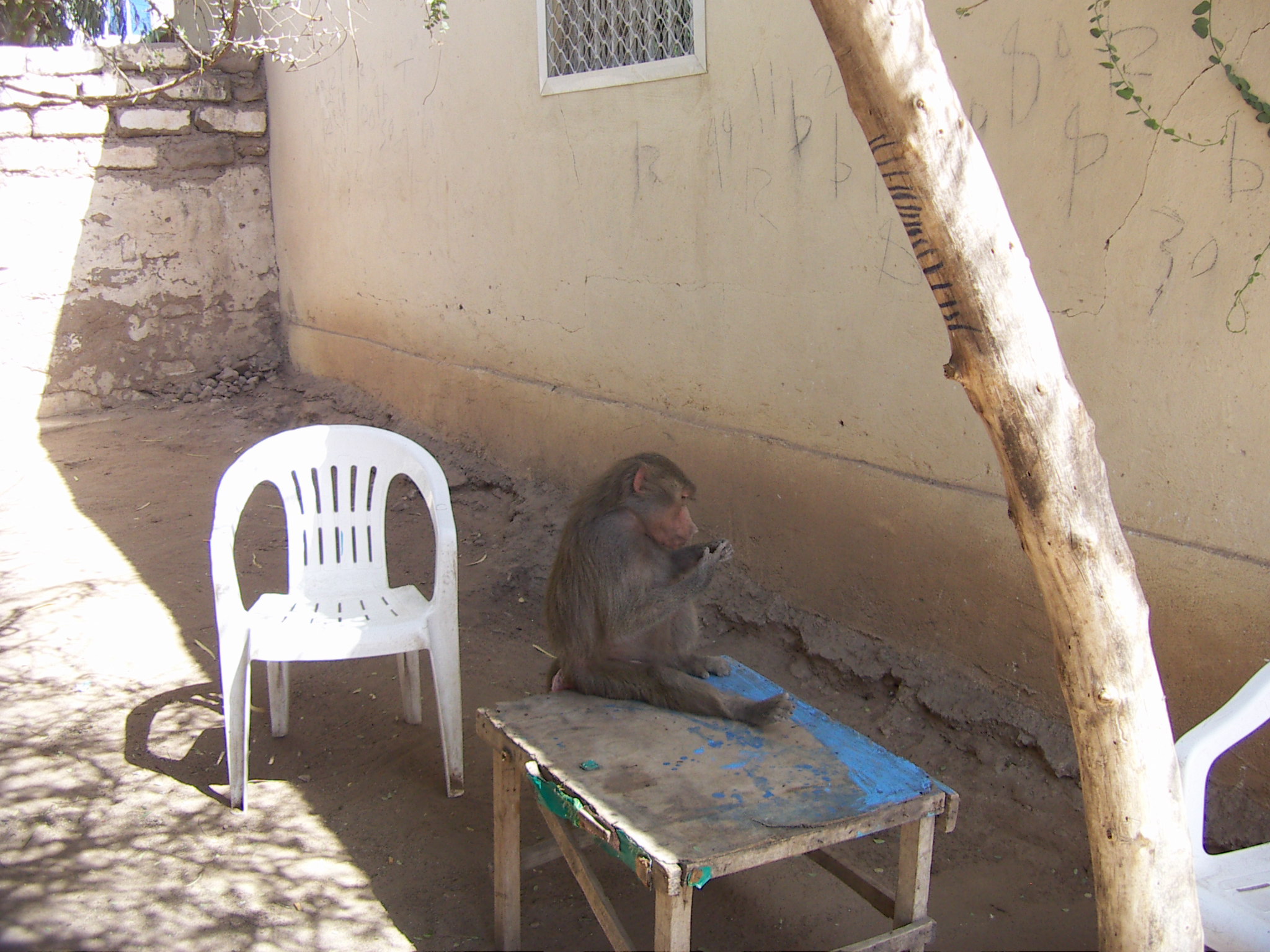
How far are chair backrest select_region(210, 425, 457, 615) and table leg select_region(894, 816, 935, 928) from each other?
1.82 metres

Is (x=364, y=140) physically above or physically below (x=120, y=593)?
above

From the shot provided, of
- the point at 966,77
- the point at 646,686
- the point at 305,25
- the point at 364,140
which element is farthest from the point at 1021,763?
the point at 305,25

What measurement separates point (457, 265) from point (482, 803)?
3.69 m

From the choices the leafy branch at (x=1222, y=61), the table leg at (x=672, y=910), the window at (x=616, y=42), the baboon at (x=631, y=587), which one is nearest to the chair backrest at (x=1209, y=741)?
the table leg at (x=672, y=910)

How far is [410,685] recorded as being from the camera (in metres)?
3.84

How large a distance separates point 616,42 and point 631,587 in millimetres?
2934

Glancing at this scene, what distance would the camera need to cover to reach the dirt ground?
9.34ft

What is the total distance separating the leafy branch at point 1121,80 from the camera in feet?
9.57

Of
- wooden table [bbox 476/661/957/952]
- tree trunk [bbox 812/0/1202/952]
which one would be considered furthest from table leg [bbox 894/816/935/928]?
tree trunk [bbox 812/0/1202/952]

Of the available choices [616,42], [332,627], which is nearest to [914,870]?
[332,627]

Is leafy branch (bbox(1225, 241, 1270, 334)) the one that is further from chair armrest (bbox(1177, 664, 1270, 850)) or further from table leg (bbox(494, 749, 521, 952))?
table leg (bbox(494, 749, 521, 952))

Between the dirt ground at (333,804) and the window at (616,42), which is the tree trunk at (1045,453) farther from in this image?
the window at (616,42)

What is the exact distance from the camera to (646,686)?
290 cm

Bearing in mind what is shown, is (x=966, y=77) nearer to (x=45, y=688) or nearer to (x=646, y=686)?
(x=646, y=686)
